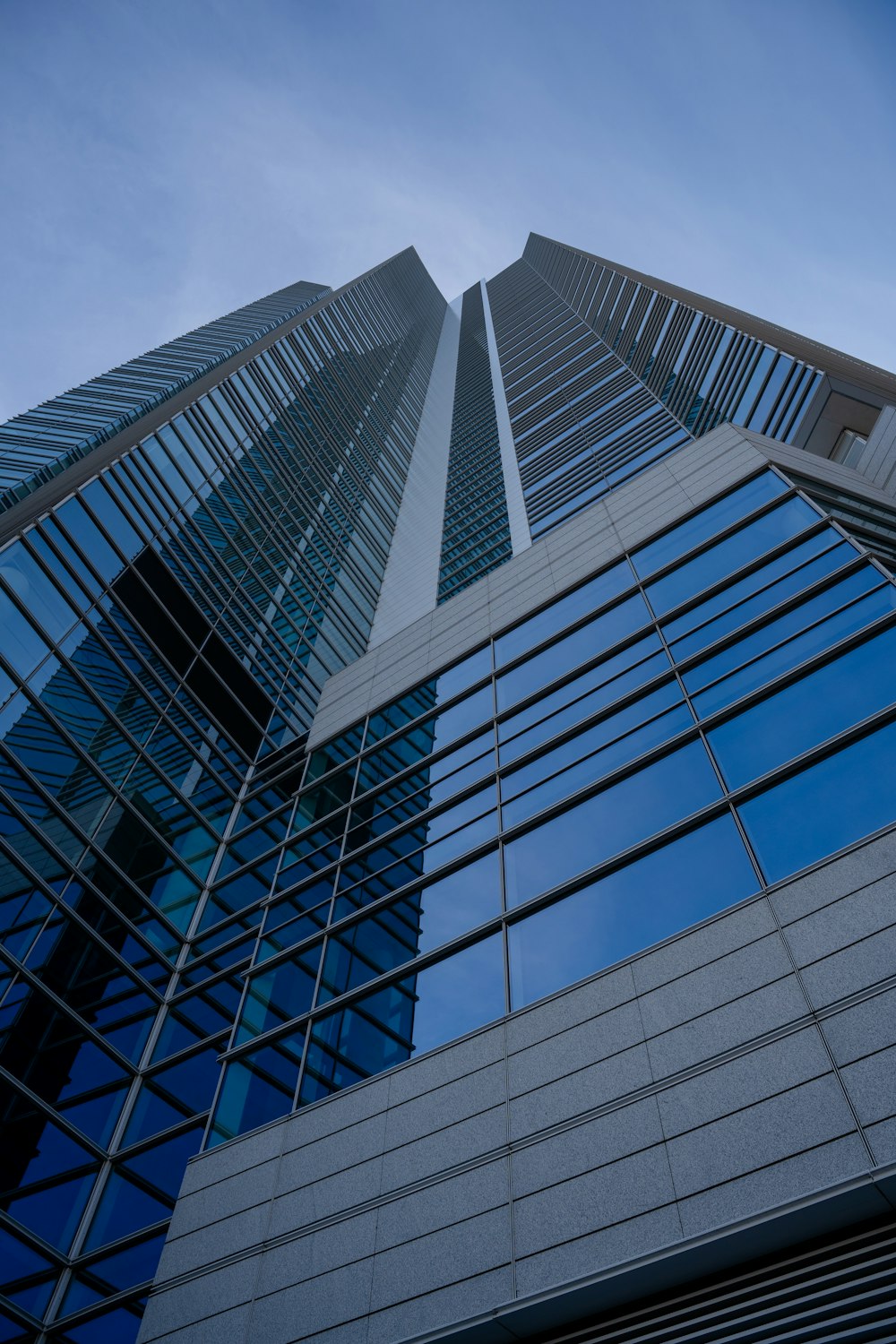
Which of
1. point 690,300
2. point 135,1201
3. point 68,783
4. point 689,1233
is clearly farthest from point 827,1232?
point 690,300

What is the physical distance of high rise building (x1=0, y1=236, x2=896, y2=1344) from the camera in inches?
344

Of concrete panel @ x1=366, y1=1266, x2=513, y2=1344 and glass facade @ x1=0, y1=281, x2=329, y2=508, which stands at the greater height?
glass facade @ x1=0, y1=281, x2=329, y2=508

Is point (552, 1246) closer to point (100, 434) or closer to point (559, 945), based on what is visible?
point (559, 945)

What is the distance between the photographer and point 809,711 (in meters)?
11.9

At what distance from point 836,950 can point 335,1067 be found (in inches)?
277

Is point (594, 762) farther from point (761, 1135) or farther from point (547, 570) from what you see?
point (547, 570)

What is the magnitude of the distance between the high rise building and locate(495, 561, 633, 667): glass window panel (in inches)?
4.7

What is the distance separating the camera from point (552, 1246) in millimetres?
9000

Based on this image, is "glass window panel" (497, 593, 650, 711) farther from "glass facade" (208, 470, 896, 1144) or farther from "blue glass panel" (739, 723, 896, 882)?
"blue glass panel" (739, 723, 896, 882)

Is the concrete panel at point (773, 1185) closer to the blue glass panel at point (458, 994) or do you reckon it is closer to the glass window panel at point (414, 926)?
the blue glass panel at point (458, 994)

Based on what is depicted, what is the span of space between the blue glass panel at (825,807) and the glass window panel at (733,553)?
5.01 meters

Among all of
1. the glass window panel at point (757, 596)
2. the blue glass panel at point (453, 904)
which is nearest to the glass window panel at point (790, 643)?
the glass window panel at point (757, 596)

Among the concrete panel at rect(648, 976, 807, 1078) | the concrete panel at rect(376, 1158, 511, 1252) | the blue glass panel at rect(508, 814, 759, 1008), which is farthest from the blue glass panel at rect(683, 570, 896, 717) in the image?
the concrete panel at rect(376, 1158, 511, 1252)

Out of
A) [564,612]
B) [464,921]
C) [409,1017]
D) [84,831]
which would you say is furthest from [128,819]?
[564,612]
